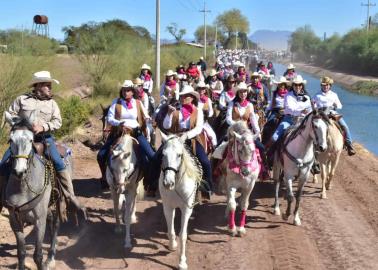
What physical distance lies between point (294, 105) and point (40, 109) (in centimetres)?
544

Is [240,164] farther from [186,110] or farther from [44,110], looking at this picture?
[44,110]

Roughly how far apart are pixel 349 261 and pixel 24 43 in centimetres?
1194

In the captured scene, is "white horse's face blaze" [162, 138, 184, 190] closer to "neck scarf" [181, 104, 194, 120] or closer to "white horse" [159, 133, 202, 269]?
"white horse" [159, 133, 202, 269]

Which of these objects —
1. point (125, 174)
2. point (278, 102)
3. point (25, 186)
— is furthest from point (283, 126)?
point (25, 186)

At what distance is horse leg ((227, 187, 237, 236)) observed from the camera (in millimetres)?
8156

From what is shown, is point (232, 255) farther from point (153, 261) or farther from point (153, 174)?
point (153, 174)

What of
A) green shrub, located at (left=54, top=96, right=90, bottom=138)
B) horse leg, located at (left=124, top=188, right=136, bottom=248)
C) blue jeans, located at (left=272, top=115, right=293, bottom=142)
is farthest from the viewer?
green shrub, located at (left=54, top=96, right=90, bottom=138)

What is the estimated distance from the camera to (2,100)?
12.7m

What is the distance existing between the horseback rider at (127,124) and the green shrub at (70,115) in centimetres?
738

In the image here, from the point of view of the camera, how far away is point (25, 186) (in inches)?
236

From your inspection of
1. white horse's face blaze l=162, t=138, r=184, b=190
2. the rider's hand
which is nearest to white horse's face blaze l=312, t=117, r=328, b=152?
white horse's face blaze l=162, t=138, r=184, b=190

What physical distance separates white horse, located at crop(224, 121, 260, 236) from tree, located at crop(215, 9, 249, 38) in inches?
4356

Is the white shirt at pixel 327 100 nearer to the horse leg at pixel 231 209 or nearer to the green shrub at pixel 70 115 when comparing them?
the horse leg at pixel 231 209

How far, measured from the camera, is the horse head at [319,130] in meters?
8.41
